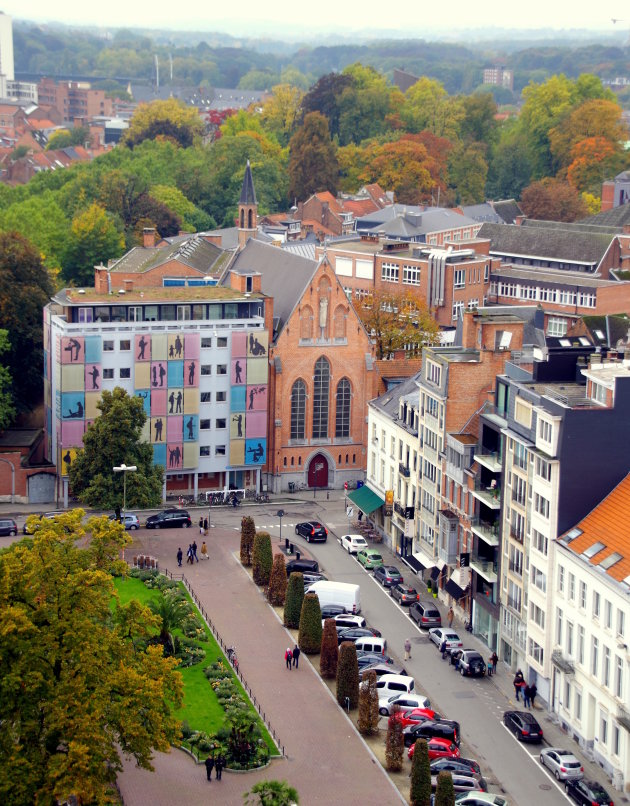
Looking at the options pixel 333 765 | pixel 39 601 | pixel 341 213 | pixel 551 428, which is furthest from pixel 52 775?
pixel 341 213

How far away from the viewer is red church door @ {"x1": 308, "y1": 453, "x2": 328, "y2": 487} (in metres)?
104

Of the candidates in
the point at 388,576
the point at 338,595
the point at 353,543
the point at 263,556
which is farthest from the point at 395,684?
the point at 353,543

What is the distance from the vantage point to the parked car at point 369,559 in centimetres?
8638

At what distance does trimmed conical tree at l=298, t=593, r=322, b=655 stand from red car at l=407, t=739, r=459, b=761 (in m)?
11.8

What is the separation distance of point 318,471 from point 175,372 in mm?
13191

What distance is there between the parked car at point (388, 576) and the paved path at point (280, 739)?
731cm

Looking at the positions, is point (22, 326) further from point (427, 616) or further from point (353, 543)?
point (427, 616)

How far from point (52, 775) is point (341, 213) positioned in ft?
435

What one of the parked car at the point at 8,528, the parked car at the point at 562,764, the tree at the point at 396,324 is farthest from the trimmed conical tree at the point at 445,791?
the tree at the point at 396,324

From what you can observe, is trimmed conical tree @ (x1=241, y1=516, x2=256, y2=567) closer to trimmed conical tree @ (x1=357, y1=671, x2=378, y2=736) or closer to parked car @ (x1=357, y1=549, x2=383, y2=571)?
parked car @ (x1=357, y1=549, x2=383, y2=571)

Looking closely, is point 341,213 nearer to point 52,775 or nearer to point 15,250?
point 15,250

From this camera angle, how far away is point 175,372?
97.9 meters

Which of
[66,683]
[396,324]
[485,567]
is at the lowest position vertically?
[485,567]

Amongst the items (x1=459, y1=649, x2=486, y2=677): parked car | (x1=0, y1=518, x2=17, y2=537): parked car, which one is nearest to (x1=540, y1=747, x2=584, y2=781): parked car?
(x1=459, y1=649, x2=486, y2=677): parked car
